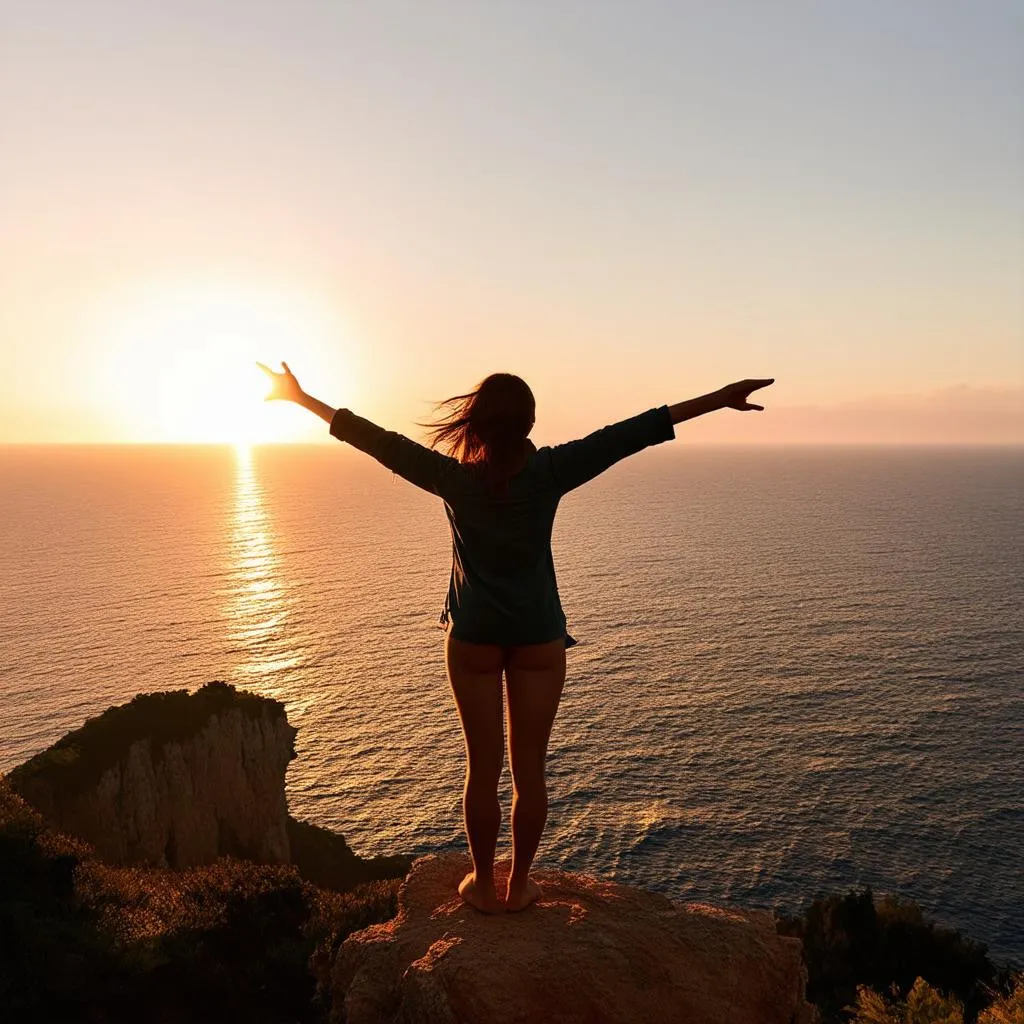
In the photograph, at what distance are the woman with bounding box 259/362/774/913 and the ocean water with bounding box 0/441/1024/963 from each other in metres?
35.4

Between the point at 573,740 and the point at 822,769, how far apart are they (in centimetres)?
1507

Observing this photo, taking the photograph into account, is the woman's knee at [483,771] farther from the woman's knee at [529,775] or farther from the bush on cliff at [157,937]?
Result: the bush on cliff at [157,937]

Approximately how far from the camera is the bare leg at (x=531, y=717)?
5121 millimetres

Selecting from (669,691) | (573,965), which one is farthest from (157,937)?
(669,691)

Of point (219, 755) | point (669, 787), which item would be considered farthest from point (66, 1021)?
point (669, 787)

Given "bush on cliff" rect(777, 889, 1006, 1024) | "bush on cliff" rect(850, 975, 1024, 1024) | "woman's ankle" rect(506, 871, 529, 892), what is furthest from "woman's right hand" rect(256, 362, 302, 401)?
"bush on cliff" rect(777, 889, 1006, 1024)

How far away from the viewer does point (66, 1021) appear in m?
9.08

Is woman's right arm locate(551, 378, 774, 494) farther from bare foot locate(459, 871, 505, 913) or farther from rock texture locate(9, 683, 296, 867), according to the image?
rock texture locate(9, 683, 296, 867)

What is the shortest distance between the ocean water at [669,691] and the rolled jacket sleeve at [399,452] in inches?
1432

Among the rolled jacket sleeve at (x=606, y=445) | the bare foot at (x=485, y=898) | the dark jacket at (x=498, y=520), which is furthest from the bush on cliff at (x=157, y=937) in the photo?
the rolled jacket sleeve at (x=606, y=445)

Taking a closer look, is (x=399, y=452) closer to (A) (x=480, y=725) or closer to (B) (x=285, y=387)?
(B) (x=285, y=387)

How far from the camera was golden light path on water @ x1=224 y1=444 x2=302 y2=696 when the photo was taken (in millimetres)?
67750

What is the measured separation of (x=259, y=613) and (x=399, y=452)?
3346 inches

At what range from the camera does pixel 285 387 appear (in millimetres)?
5098
